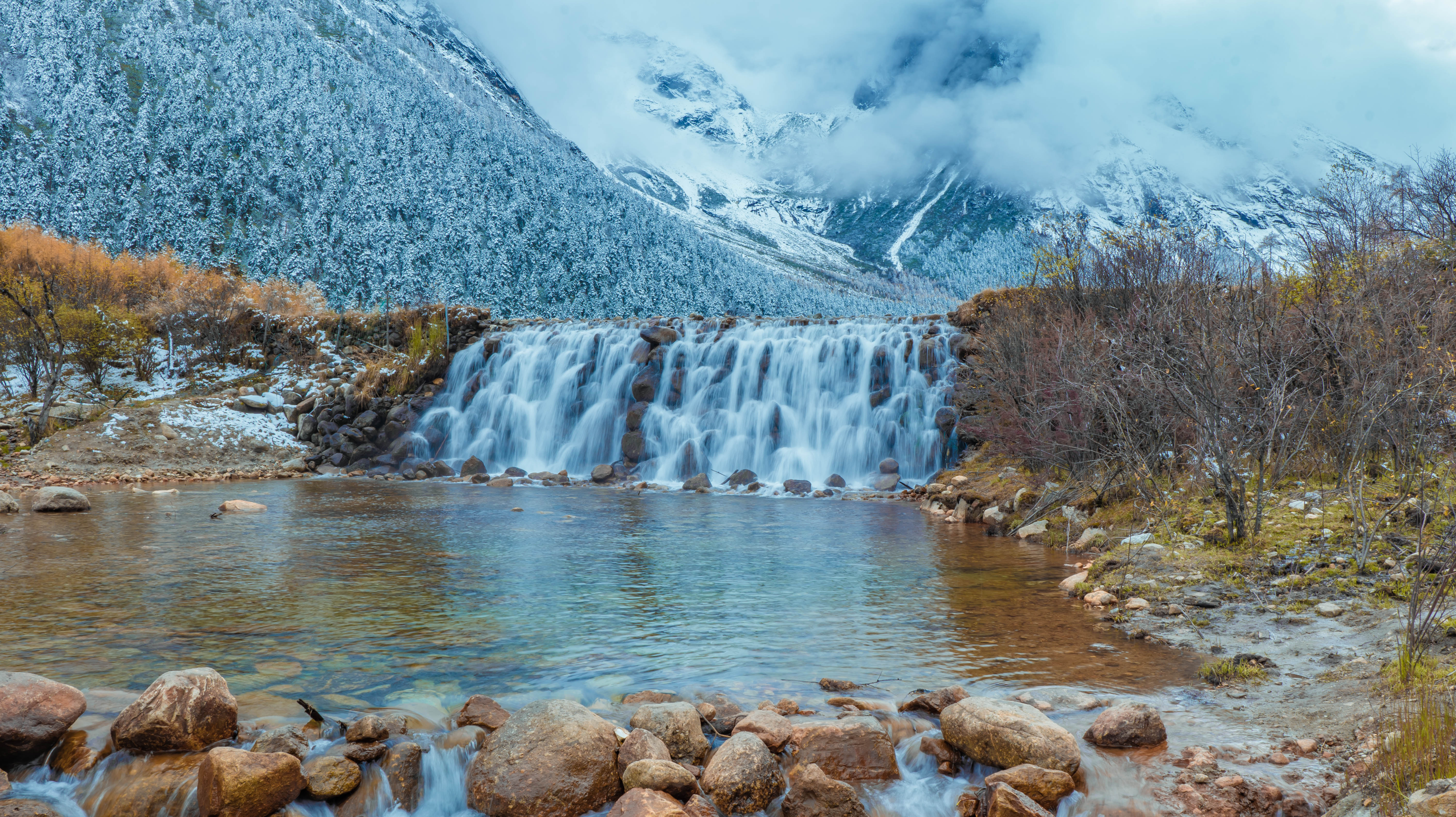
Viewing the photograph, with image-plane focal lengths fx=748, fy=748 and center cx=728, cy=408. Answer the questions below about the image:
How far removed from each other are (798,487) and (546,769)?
1721cm

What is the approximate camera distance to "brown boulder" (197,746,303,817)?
12.7 ft

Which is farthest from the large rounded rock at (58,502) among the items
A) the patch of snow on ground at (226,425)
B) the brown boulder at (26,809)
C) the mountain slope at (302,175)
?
the mountain slope at (302,175)

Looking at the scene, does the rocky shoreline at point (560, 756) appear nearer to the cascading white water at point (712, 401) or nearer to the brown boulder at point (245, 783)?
the brown boulder at point (245, 783)

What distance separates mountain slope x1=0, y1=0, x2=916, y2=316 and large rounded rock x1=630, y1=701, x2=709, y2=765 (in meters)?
65.6

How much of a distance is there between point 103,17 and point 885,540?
455 feet

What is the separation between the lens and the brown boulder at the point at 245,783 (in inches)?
152

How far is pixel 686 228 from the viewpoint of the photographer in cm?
14962

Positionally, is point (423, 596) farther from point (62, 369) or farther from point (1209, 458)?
point (62, 369)

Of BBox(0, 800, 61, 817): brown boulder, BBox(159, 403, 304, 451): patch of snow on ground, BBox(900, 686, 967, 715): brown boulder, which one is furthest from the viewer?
BBox(159, 403, 304, 451): patch of snow on ground

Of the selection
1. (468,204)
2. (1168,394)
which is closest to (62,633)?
(1168,394)

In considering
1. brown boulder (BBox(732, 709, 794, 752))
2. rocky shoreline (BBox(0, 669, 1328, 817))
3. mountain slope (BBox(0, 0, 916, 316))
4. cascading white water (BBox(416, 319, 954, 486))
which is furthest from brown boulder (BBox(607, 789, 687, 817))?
mountain slope (BBox(0, 0, 916, 316))

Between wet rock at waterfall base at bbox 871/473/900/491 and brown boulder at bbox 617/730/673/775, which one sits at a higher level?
wet rock at waterfall base at bbox 871/473/900/491

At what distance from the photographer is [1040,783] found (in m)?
4.08

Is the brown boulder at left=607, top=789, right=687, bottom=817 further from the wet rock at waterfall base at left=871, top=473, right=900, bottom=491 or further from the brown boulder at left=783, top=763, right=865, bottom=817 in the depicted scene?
the wet rock at waterfall base at left=871, top=473, right=900, bottom=491
